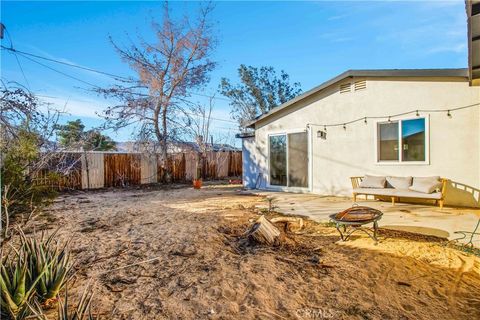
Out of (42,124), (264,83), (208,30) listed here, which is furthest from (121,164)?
(264,83)

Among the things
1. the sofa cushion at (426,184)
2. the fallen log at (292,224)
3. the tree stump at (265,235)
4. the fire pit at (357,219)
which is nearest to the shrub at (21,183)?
the tree stump at (265,235)

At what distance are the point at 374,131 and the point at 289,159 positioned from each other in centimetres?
316

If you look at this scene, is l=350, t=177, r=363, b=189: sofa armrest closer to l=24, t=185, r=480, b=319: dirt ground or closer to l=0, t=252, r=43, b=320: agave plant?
l=24, t=185, r=480, b=319: dirt ground

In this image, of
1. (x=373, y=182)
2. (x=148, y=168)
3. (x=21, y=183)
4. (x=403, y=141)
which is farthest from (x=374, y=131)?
(x=148, y=168)

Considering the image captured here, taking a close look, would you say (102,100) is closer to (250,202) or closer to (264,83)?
(250,202)

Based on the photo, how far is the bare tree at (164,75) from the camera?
13759 millimetres

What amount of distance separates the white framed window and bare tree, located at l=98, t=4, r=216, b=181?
1021 centimetres

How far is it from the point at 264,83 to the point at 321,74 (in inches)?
274

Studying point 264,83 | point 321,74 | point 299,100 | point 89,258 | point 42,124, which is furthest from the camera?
point 264,83

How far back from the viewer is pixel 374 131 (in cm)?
801

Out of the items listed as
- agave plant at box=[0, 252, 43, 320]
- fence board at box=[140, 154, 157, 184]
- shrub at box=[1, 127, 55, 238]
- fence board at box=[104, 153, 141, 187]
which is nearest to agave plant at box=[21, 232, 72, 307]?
agave plant at box=[0, 252, 43, 320]

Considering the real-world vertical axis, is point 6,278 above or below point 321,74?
below

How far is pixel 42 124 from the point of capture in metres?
5.96

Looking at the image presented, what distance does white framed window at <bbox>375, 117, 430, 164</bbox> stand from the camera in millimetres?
7176
